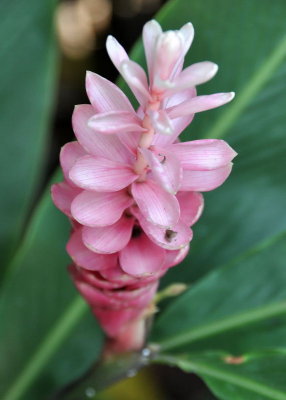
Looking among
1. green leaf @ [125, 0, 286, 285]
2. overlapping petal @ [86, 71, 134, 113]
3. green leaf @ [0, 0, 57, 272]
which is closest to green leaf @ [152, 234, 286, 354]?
green leaf @ [125, 0, 286, 285]

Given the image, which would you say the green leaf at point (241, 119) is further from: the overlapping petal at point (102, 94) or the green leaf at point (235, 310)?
the overlapping petal at point (102, 94)

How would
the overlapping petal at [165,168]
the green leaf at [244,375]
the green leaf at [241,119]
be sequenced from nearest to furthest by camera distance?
1. the overlapping petal at [165,168]
2. the green leaf at [244,375]
3. the green leaf at [241,119]

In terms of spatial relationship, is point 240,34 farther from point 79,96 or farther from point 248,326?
point 79,96

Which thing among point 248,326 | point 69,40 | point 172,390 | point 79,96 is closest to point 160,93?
point 248,326

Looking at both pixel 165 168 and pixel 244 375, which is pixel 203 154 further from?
pixel 244 375

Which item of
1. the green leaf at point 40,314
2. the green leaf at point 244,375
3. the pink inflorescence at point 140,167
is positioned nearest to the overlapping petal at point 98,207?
the pink inflorescence at point 140,167

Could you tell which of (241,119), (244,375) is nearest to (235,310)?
(244,375)
